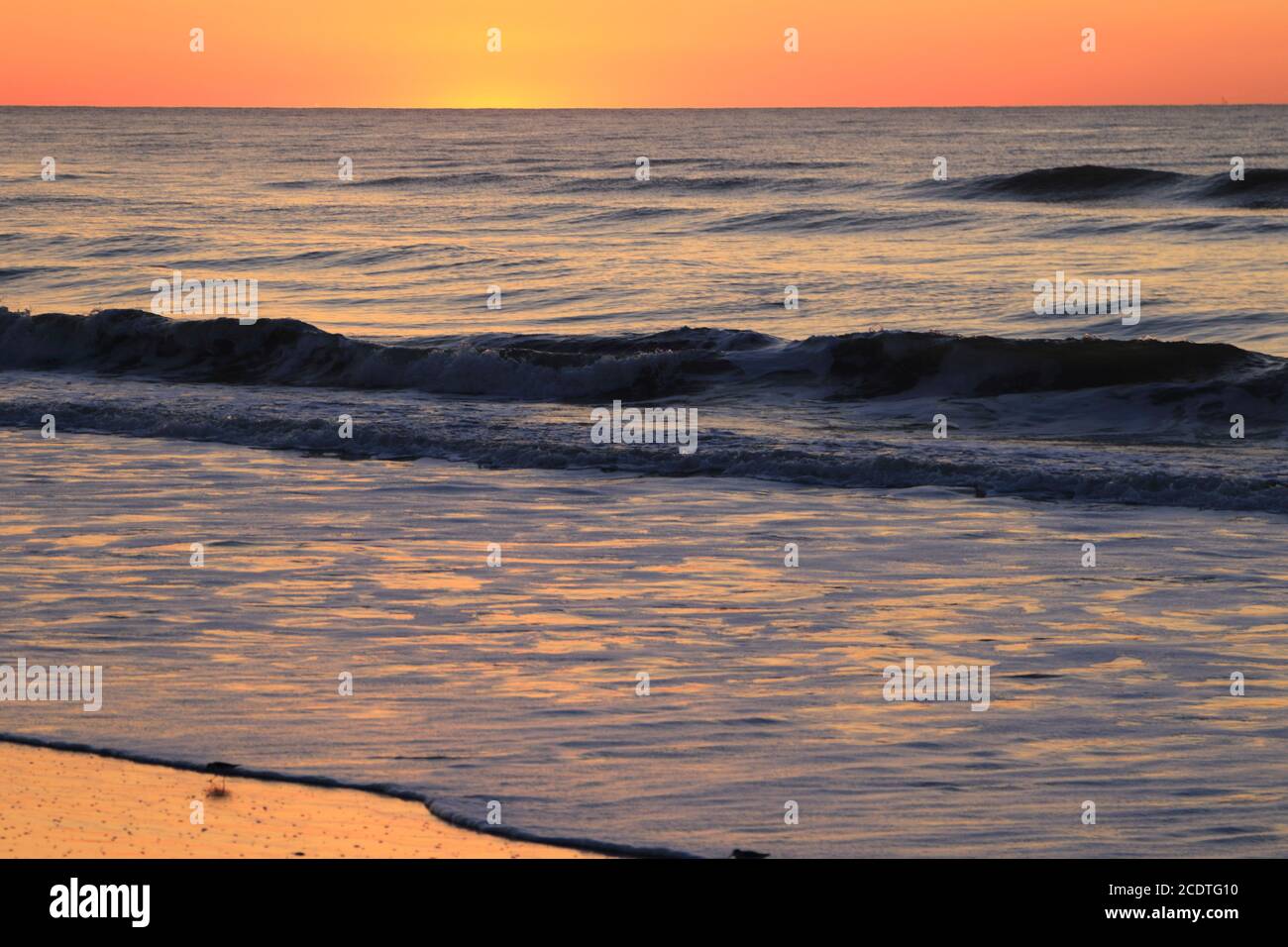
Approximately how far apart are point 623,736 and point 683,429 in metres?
9.69

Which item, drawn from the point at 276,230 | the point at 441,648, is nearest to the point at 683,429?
the point at 441,648

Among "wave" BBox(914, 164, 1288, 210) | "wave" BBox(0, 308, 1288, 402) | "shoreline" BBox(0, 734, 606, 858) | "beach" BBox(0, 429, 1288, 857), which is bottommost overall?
"shoreline" BBox(0, 734, 606, 858)

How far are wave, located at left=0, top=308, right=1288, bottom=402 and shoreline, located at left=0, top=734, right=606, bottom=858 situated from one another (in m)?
14.1

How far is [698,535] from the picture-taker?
11.4 meters

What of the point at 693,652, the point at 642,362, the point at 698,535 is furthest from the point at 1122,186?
the point at 693,652

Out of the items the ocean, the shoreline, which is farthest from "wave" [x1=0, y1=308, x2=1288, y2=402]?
the shoreline

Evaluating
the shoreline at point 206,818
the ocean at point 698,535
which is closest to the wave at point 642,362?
the ocean at point 698,535

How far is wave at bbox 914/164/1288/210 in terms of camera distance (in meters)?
42.5

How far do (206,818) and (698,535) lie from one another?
5870 mm

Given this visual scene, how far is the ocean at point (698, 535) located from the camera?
257 inches

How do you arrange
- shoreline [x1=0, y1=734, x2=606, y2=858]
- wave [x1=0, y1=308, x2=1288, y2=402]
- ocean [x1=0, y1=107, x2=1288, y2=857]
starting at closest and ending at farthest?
1. shoreline [x1=0, y1=734, x2=606, y2=858]
2. ocean [x1=0, y1=107, x2=1288, y2=857]
3. wave [x1=0, y1=308, x2=1288, y2=402]

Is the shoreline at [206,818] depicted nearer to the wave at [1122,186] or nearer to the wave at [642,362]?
the wave at [642,362]

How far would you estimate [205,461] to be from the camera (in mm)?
14766

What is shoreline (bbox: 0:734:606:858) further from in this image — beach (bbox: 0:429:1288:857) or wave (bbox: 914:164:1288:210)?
wave (bbox: 914:164:1288:210)
